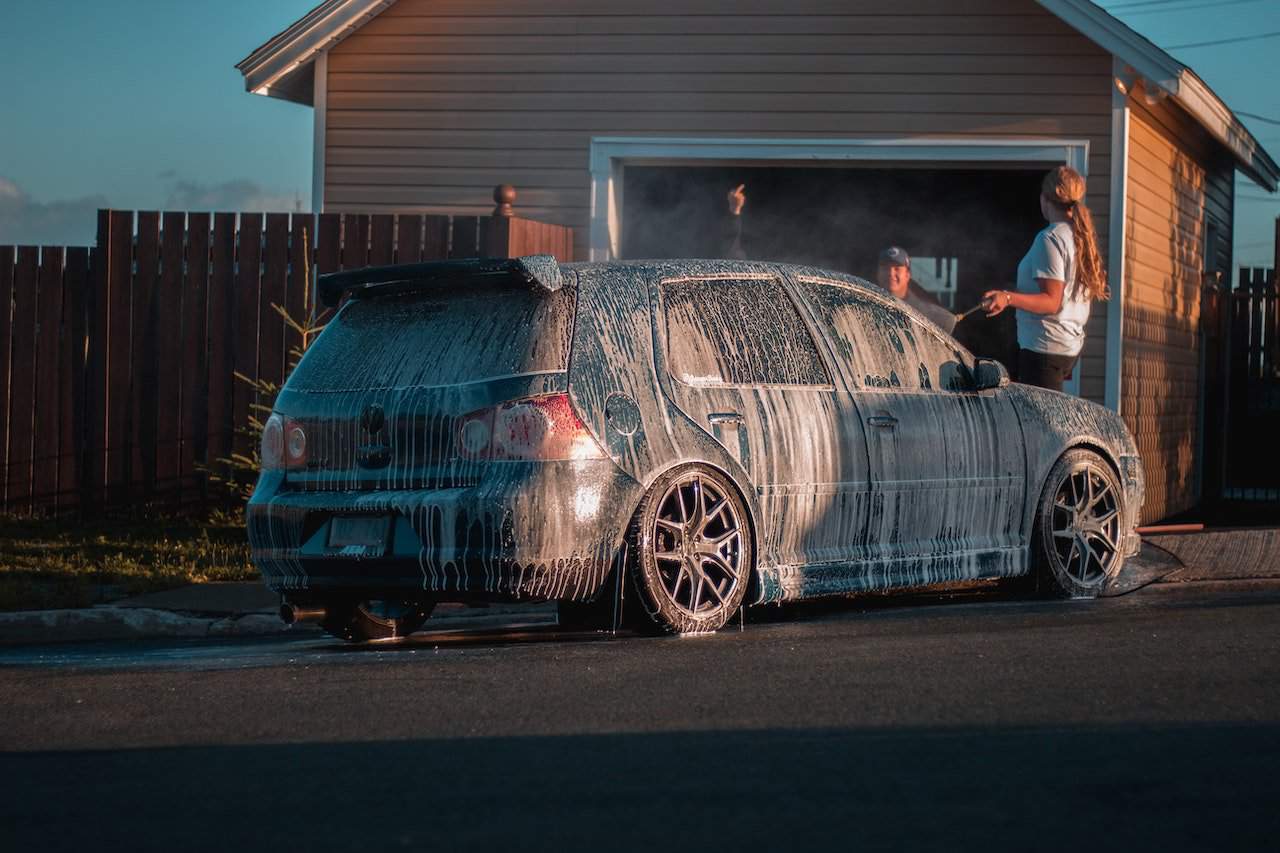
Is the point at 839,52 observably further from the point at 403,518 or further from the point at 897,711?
the point at 897,711

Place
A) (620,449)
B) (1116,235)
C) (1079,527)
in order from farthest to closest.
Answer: (1116,235), (1079,527), (620,449)

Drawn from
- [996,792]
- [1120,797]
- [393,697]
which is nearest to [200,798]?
[393,697]

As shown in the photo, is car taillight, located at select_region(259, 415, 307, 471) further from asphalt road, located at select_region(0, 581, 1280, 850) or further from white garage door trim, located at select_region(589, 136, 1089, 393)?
white garage door trim, located at select_region(589, 136, 1089, 393)

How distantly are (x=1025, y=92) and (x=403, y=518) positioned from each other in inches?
355

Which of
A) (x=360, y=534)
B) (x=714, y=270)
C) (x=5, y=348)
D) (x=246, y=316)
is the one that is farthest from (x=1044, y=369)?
(x=5, y=348)

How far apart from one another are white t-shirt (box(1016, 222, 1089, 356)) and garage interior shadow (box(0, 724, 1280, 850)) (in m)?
5.01

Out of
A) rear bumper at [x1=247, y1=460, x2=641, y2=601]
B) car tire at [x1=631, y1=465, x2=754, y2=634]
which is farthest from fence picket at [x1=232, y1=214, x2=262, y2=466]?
car tire at [x1=631, y1=465, x2=754, y2=634]

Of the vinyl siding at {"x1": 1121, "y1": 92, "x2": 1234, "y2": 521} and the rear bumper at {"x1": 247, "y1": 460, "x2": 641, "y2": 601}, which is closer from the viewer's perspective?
the rear bumper at {"x1": 247, "y1": 460, "x2": 641, "y2": 601}

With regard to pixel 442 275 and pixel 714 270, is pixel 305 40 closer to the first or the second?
pixel 714 270

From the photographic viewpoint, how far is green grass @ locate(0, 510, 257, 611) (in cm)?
951

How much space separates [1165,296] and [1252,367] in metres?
2.04

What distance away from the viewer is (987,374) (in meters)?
8.22

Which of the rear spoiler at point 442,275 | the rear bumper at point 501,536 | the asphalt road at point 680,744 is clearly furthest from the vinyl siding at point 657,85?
the rear bumper at point 501,536

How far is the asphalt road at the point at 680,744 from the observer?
3.99 meters
